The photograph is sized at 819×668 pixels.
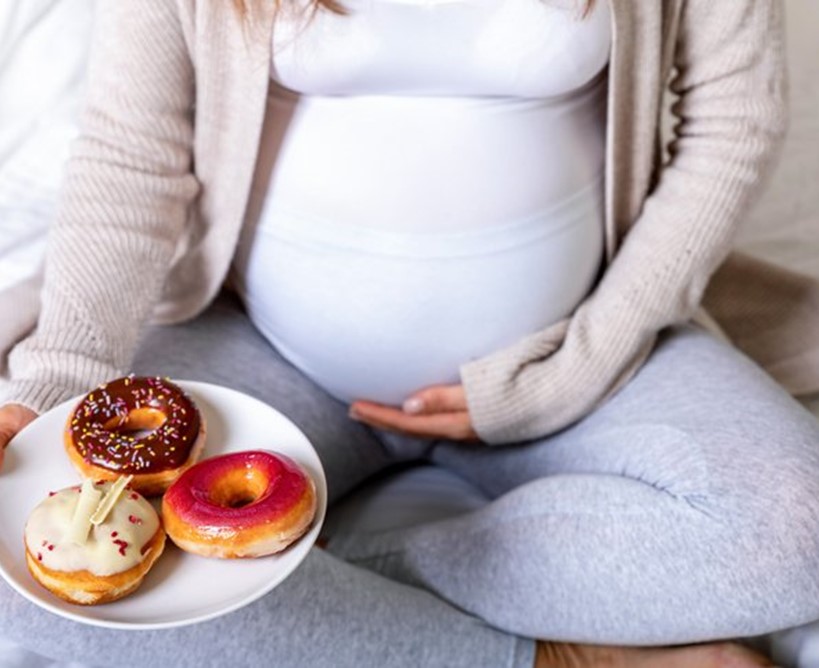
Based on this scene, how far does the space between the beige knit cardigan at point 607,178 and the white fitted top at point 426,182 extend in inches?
1.1

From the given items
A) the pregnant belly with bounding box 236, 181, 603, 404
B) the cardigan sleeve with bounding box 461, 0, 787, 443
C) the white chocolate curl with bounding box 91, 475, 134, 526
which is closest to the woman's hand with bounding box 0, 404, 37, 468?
the white chocolate curl with bounding box 91, 475, 134, 526

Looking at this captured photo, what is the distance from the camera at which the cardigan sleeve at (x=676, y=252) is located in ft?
3.16

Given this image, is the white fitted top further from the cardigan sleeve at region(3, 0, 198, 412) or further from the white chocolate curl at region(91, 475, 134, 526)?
the white chocolate curl at region(91, 475, 134, 526)

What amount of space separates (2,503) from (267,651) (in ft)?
0.79

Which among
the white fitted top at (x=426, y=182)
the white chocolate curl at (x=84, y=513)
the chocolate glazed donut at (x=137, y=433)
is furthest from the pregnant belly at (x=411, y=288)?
the white chocolate curl at (x=84, y=513)

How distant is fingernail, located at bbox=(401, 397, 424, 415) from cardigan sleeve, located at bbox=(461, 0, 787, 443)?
5cm

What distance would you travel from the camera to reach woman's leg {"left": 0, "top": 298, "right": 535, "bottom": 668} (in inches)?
32.8

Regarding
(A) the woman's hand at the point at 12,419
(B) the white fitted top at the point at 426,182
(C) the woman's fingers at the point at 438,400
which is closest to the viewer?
(A) the woman's hand at the point at 12,419

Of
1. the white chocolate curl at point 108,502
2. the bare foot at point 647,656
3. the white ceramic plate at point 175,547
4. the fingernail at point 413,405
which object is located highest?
the white chocolate curl at point 108,502

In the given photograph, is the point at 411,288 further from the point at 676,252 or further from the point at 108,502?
the point at 108,502

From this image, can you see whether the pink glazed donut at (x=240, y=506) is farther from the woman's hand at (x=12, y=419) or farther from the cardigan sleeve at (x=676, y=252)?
the cardigan sleeve at (x=676, y=252)

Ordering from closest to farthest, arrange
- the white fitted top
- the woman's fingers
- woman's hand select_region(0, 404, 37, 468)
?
1. woman's hand select_region(0, 404, 37, 468)
2. the white fitted top
3. the woman's fingers

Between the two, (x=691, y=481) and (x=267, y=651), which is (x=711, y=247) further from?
(x=267, y=651)

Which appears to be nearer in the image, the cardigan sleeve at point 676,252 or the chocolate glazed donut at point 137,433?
the chocolate glazed donut at point 137,433
